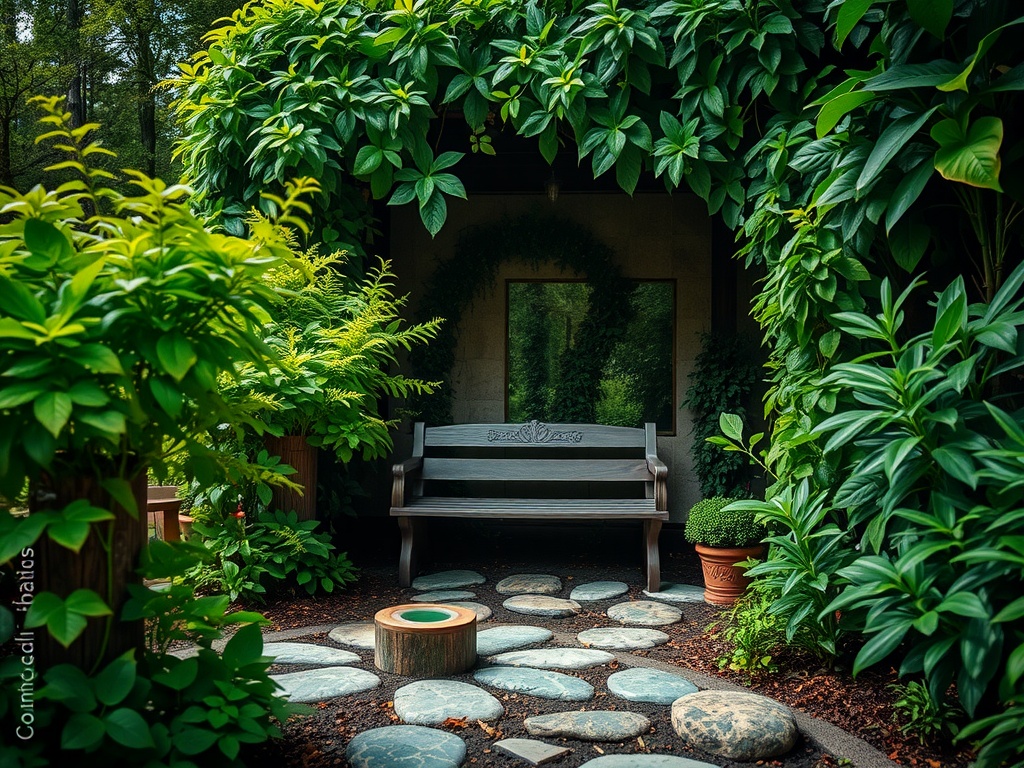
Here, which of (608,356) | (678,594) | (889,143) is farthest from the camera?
(608,356)

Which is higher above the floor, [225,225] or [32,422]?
[225,225]

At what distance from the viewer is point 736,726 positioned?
A: 2.38 metres

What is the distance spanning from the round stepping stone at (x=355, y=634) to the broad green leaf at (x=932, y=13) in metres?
3.22

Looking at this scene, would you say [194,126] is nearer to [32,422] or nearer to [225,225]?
[225,225]

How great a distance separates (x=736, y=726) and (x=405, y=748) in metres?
1.03

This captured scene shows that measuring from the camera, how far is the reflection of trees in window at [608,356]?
265 inches

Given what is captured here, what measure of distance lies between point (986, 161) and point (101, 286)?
7.76 feet

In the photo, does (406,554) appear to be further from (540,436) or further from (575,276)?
(575,276)

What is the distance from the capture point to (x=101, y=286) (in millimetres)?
1545

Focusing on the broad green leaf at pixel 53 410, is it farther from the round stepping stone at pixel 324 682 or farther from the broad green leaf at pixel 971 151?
the broad green leaf at pixel 971 151

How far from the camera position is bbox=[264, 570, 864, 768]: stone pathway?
2283 mm

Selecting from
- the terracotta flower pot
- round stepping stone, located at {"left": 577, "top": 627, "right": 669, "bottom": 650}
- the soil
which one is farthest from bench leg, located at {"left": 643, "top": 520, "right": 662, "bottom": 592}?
round stepping stone, located at {"left": 577, "top": 627, "right": 669, "bottom": 650}

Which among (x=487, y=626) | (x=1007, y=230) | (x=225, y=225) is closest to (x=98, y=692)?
(x=487, y=626)

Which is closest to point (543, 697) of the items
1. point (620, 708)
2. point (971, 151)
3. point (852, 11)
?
point (620, 708)
